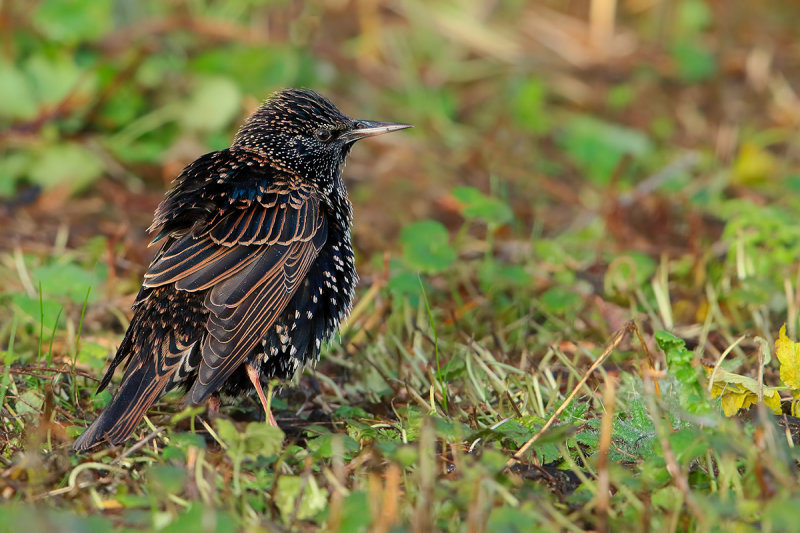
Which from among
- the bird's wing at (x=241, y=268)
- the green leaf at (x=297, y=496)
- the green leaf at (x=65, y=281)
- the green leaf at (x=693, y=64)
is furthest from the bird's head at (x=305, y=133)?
the green leaf at (x=693, y=64)

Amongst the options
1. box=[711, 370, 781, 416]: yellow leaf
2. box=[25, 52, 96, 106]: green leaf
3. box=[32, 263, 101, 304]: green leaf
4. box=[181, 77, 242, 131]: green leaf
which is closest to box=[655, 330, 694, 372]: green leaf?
box=[711, 370, 781, 416]: yellow leaf

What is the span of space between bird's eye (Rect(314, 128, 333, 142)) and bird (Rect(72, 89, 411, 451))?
0.24 metres

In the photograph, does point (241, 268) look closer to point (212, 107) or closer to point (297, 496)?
point (297, 496)

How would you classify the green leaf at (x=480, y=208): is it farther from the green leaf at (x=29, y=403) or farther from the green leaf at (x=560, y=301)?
the green leaf at (x=29, y=403)

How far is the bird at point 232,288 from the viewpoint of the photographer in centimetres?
349

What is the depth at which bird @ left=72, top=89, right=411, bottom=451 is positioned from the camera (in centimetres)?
349

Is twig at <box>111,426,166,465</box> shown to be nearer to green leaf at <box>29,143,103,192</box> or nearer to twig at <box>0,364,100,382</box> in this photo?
twig at <box>0,364,100,382</box>

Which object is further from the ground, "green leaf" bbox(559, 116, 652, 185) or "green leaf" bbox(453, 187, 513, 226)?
"green leaf" bbox(453, 187, 513, 226)

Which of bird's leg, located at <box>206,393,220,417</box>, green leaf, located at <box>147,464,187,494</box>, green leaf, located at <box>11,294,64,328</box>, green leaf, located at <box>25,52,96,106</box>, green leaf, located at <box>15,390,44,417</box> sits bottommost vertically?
bird's leg, located at <box>206,393,220,417</box>

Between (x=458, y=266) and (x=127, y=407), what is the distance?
7.63 ft

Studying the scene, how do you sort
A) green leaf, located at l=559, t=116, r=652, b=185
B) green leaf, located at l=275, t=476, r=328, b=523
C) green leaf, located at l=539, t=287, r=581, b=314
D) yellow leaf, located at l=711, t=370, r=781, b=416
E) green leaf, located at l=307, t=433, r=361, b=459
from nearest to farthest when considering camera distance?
green leaf, located at l=275, t=476, r=328, b=523
green leaf, located at l=307, t=433, r=361, b=459
yellow leaf, located at l=711, t=370, r=781, b=416
green leaf, located at l=539, t=287, r=581, b=314
green leaf, located at l=559, t=116, r=652, b=185

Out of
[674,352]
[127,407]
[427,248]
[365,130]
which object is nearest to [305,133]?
[365,130]

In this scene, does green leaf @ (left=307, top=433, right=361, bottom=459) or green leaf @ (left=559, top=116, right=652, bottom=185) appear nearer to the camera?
green leaf @ (left=307, top=433, right=361, bottom=459)

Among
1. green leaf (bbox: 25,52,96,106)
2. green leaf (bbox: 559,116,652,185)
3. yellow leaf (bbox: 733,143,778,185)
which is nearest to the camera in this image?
green leaf (bbox: 25,52,96,106)
